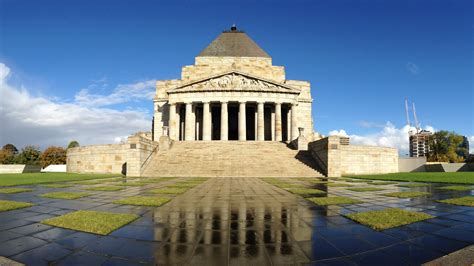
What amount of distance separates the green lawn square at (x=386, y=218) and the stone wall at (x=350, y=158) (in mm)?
18409

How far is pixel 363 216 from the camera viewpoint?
6062 millimetres

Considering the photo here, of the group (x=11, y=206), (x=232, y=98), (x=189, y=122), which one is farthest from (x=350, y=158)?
(x=11, y=206)

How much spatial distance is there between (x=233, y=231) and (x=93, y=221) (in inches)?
113

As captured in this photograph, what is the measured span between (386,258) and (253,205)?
14.7ft

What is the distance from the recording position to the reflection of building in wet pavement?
3781 millimetres

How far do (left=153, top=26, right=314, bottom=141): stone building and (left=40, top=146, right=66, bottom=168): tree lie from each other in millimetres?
35353

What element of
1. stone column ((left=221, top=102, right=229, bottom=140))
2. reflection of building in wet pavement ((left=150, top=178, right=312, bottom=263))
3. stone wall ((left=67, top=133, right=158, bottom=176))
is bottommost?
reflection of building in wet pavement ((left=150, top=178, right=312, bottom=263))

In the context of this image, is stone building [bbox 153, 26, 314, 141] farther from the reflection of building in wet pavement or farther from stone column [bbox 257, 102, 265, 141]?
the reflection of building in wet pavement

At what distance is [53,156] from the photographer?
69.6 metres

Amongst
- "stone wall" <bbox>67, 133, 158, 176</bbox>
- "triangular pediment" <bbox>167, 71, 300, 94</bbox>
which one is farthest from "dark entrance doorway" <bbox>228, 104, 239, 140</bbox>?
"stone wall" <bbox>67, 133, 158, 176</bbox>

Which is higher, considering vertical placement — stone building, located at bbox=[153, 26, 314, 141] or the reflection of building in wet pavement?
stone building, located at bbox=[153, 26, 314, 141]

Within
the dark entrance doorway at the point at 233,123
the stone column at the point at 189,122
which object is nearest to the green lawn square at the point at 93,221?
the stone column at the point at 189,122

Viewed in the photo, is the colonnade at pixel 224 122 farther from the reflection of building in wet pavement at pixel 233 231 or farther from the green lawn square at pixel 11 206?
the reflection of building in wet pavement at pixel 233 231

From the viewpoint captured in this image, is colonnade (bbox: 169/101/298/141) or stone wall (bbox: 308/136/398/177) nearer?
stone wall (bbox: 308/136/398/177)
